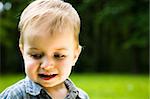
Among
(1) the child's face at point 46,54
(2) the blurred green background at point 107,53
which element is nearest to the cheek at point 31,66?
(1) the child's face at point 46,54

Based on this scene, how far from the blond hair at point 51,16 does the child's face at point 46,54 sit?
22 millimetres

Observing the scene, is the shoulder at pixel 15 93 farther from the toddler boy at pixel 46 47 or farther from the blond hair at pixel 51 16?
the blond hair at pixel 51 16

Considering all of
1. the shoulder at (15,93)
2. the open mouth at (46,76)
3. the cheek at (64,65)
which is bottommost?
the shoulder at (15,93)

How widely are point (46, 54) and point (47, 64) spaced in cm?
3

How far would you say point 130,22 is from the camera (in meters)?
6.52

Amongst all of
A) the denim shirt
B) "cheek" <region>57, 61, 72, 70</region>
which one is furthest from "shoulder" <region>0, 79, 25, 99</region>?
"cheek" <region>57, 61, 72, 70</region>

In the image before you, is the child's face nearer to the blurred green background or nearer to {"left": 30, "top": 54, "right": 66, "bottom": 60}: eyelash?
{"left": 30, "top": 54, "right": 66, "bottom": 60}: eyelash

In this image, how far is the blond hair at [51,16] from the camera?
1.25 metres

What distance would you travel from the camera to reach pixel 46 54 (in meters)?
1.25

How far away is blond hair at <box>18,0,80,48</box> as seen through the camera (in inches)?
49.1

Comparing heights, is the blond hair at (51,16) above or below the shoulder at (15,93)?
above

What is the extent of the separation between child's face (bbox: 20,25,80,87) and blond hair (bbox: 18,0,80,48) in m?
0.02

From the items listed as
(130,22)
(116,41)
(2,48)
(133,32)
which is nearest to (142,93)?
(130,22)

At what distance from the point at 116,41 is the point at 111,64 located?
2021mm
